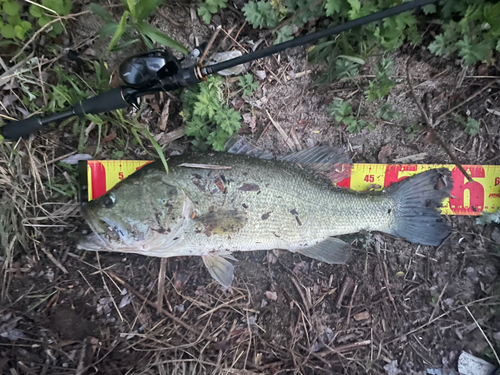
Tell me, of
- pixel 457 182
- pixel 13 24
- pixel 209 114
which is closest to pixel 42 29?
pixel 13 24

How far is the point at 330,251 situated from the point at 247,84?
1671mm

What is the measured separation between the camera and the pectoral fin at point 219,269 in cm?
255

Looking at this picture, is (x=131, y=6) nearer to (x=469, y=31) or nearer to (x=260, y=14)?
(x=260, y=14)

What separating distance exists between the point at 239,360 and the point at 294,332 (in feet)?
1.85

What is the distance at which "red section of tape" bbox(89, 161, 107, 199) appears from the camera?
265 centimetres

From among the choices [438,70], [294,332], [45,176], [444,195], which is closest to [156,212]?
[45,176]

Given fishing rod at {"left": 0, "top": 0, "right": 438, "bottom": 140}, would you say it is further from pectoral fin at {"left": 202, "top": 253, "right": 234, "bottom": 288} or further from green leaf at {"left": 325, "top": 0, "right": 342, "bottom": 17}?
pectoral fin at {"left": 202, "top": 253, "right": 234, "bottom": 288}

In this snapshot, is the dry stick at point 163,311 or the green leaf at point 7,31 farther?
the dry stick at point 163,311

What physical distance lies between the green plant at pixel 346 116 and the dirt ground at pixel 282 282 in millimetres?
80

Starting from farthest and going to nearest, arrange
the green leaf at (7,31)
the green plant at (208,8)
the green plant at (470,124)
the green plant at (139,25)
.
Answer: the green plant at (470,124)
the green plant at (208,8)
the green leaf at (7,31)
the green plant at (139,25)

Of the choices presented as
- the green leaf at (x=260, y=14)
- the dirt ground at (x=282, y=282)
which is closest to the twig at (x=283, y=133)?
the dirt ground at (x=282, y=282)

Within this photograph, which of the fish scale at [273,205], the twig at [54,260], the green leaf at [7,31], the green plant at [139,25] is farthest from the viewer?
the twig at [54,260]

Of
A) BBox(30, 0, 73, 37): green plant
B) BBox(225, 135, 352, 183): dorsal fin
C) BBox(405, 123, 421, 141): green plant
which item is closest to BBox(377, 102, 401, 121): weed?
BBox(405, 123, 421, 141): green plant

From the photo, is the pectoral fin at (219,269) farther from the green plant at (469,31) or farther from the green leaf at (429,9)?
the green leaf at (429,9)
